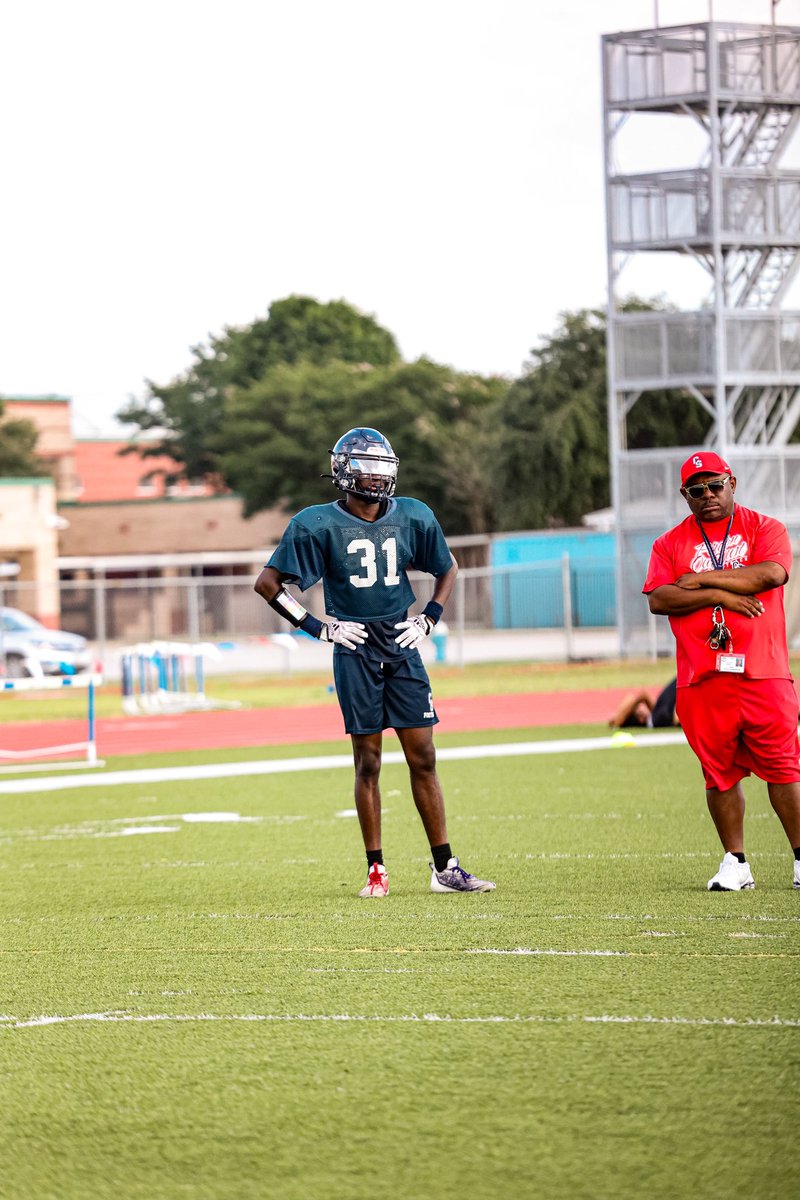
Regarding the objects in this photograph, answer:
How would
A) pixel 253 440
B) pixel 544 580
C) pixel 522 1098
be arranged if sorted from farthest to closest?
1. pixel 253 440
2. pixel 544 580
3. pixel 522 1098

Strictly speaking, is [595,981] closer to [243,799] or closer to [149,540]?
[243,799]

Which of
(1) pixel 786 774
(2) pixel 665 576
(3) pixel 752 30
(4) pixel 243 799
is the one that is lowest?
(4) pixel 243 799

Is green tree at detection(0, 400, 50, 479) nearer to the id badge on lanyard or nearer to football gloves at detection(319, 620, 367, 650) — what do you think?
football gloves at detection(319, 620, 367, 650)

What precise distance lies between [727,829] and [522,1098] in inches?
143

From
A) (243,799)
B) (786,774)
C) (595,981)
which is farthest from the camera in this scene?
(243,799)

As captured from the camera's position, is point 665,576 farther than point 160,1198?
Yes

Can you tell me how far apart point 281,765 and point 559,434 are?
44706 millimetres

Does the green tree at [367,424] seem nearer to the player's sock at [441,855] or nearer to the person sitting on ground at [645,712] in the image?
the person sitting on ground at [645,712]

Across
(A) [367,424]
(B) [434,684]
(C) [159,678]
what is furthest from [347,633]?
(A) [367,424]

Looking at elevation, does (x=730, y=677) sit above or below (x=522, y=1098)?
above

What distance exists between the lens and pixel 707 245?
34.5m

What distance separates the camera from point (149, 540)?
73750mm

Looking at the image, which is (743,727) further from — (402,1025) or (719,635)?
(402,1025)

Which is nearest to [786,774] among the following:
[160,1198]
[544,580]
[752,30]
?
[160,1198]
